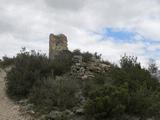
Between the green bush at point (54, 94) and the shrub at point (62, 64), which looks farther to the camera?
the shrub at point (62, 64)

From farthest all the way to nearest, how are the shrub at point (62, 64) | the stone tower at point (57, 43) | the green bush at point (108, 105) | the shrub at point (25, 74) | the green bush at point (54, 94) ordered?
the stone tower at point (57, 43), the shrub at point (62, 64), the shrub at point (25, 74), the green bush at point (54, 94), the green bush at point (108, 105)

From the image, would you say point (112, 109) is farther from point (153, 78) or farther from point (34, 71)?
point (34, 71)

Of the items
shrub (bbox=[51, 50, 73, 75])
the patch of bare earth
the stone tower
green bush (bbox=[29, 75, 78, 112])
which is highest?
the stone tower

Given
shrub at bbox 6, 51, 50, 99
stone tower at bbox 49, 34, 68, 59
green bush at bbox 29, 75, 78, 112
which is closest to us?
green bush at bbox 29, 75, 78, 112

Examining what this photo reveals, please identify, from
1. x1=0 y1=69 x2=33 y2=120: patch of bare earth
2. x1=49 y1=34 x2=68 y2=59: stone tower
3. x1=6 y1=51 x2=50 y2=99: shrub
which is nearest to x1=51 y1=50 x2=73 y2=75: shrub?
x1=6 y1=51 x2=50 y2=99: shrub

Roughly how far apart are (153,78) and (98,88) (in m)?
3.13

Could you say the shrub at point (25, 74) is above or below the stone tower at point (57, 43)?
below

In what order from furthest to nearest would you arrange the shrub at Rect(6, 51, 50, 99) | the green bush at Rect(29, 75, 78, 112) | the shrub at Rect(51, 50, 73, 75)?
the shrub at Rect(51, 50, 73, 75) → the shrub at Rect(6, 51, 50, 99) → the green bush at Rect(29, 75, 78, 112)

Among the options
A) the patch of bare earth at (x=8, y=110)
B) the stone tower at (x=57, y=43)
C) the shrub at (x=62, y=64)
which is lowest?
the patch of bare earth at (x=8, y=110)

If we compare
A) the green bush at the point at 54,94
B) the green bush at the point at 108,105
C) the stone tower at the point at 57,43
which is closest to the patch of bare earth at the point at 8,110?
the green bush at the point at 54,94

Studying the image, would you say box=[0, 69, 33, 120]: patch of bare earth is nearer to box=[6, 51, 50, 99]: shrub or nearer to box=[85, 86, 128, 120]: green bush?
box=[6, 51, 50, 99]: shrub

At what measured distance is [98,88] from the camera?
42.4 feet

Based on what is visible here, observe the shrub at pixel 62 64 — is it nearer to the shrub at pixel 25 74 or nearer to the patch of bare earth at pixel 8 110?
the shrub at pixel 25 74

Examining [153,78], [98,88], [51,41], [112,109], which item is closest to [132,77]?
[153,78]
